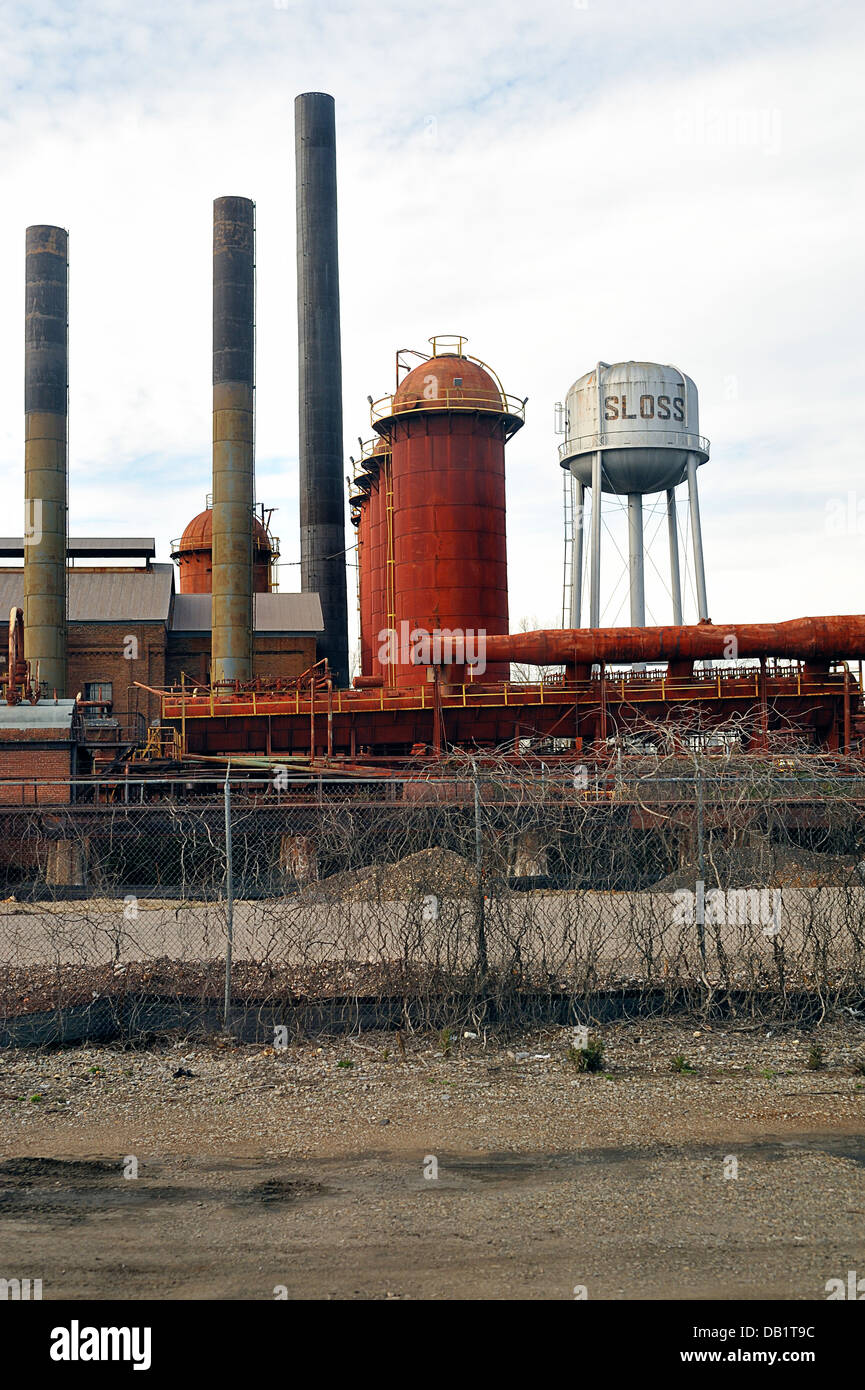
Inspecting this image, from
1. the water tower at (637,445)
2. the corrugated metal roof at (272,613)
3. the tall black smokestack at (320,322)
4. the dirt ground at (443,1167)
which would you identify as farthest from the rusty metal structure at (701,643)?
the dirt ground at (443,1167)

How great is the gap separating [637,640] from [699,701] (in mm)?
2355

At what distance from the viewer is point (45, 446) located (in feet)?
134

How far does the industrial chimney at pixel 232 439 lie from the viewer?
40812mm

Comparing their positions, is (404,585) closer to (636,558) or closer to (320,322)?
(636,558)

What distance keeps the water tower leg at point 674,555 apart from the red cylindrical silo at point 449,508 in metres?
6.35

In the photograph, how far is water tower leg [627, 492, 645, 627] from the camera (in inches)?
1644

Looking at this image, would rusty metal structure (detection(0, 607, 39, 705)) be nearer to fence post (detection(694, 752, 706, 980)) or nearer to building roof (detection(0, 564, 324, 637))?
building roof (detection(0, 564, 324, 637))

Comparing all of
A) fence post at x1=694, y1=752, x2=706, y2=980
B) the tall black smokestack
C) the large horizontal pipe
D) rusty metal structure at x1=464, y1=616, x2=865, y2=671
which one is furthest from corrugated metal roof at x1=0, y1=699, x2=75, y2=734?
the tall black smokestack

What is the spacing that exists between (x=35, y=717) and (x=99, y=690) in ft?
61.8

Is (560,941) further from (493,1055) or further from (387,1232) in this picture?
(387,1232)

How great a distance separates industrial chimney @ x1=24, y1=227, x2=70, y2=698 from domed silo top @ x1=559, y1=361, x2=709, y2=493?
18.9 meters

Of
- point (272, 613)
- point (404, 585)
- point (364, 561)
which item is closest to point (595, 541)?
point (404, 585)

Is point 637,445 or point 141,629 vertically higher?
point 637,445
